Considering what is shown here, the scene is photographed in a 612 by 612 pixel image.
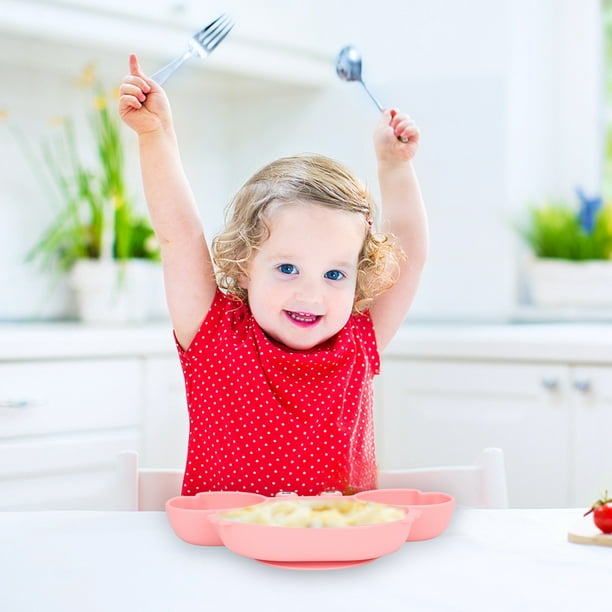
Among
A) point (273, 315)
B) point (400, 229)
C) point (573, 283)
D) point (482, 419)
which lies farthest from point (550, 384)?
point (273, 315)

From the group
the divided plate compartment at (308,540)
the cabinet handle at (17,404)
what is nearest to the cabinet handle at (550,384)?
the cabinet handle at (17,404)

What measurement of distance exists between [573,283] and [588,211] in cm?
20

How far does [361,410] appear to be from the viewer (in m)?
1.15

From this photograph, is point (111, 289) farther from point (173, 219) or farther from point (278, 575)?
point (278, 575)

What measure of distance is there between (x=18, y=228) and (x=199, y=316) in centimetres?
154

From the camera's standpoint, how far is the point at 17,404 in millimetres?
1859

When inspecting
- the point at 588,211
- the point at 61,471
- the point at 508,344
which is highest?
the point at 588,211

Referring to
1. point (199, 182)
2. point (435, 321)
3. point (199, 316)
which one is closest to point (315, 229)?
point (199, 316)

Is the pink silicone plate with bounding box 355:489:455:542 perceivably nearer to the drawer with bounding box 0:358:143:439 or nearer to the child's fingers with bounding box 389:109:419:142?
the child's fingers with bounding box 389:109:419:142

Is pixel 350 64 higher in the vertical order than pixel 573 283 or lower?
higher

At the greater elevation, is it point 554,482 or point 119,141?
point 119,141

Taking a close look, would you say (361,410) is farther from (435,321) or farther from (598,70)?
(598,70)

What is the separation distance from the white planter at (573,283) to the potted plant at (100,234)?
1.05 metres

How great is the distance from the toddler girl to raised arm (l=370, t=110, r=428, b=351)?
0.22 ft
